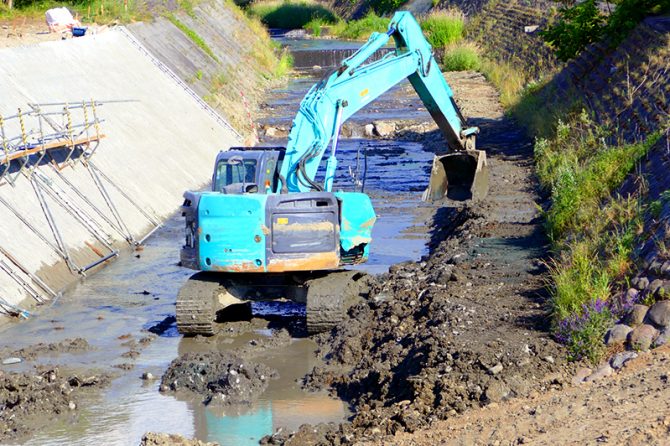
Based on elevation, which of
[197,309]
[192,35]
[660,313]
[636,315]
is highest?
A: [660,313]

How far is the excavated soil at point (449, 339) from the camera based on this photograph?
10.8 meters

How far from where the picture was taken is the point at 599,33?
1119 inches

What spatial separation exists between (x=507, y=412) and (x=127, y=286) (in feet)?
31.1

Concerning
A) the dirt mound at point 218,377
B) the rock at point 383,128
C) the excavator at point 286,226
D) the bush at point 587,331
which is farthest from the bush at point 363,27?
the bush at point 587,331

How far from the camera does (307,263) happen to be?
14719 mm

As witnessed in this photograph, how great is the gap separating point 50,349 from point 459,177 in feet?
31.8

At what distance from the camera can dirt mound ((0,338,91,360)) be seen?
14.3 meters

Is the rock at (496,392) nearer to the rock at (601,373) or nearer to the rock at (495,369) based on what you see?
the rock at (495,369)

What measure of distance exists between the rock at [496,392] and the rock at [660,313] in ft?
5.76

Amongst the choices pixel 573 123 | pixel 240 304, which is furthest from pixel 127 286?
pixel 573 123

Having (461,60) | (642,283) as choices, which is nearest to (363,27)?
(461,60)

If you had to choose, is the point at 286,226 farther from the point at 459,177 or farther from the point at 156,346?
the point at 459,177

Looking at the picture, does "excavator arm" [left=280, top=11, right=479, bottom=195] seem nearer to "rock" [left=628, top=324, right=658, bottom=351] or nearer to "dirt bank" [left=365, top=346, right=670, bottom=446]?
"rock" [left=628, top=324, right=658, bottom=351]

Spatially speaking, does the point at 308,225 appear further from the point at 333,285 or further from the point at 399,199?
the point at 399,199
